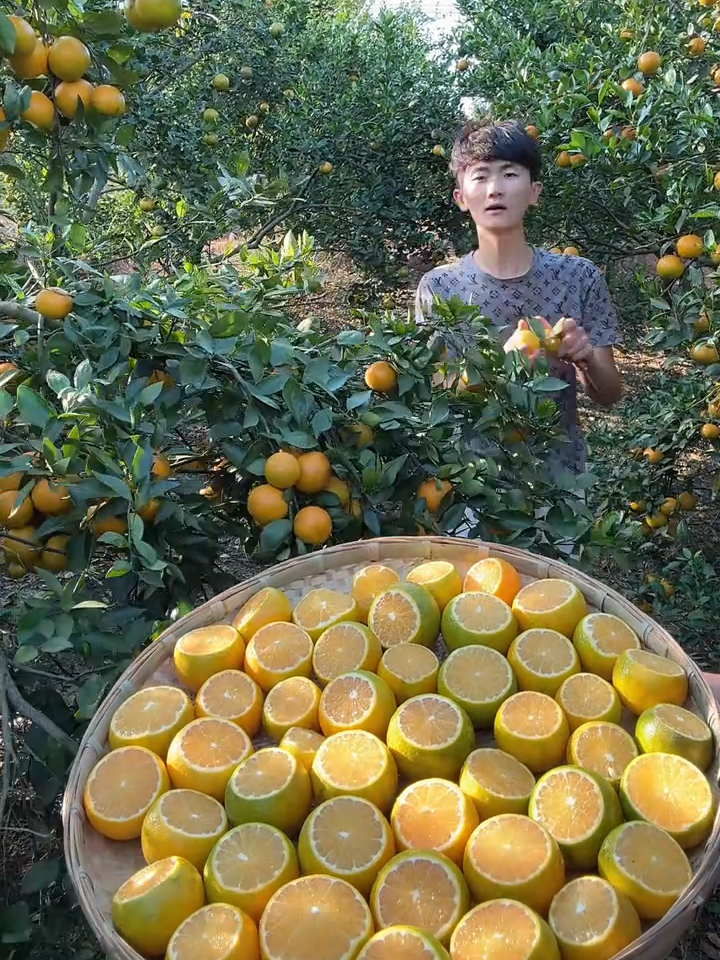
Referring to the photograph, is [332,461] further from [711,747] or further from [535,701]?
[711,747]

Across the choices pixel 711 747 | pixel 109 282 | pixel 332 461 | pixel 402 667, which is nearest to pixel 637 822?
pixel 711 747

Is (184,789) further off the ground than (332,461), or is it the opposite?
(332,461)

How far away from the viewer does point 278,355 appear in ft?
4.88

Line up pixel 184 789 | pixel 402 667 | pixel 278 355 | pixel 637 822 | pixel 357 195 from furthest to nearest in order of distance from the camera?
pixel 357 195
pixel 278 355
pixel 402 667
pixel 184 789
pixel 637 822

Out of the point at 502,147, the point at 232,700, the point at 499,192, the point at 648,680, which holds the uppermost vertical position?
the point at 502,147

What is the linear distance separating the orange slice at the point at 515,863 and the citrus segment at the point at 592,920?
0.03 meters

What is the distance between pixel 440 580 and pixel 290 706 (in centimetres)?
33

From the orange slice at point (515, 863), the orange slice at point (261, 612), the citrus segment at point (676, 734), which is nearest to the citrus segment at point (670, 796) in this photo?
the citrus segment at point (676, 734)

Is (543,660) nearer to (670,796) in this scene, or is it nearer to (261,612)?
(670,796)

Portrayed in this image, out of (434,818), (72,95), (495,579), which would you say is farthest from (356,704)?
(72,95)

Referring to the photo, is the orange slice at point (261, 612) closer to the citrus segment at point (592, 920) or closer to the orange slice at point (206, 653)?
the orange slice at point (206, 653)

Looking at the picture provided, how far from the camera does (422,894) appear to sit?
962 millimetres

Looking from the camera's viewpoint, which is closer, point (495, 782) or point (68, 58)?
point (495, 782)

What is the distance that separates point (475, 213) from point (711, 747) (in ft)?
5.31
